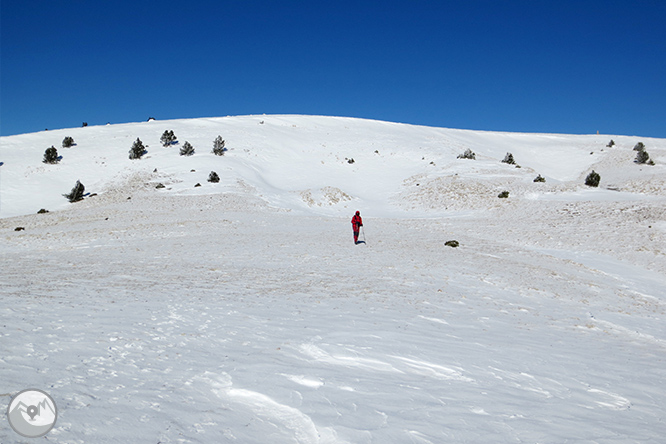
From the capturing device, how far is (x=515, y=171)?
39.7m

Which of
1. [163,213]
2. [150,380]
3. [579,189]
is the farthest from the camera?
[579,189]

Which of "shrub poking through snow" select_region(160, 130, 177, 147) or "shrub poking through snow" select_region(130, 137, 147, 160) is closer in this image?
"shrub poking through snow" select_region(130, 137, 147, 160)

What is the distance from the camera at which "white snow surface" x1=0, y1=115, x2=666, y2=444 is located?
3826 millimetres

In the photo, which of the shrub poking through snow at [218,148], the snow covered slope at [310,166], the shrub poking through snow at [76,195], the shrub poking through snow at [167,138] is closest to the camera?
the shrub poking through snow at [76,195]

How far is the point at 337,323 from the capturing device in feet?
23.9

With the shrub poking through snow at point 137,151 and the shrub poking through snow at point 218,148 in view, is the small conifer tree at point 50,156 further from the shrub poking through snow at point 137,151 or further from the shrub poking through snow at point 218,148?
the shrub poking through snow at point 218,148

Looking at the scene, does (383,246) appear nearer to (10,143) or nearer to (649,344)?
(649,344)

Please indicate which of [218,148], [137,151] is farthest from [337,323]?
[137,151]

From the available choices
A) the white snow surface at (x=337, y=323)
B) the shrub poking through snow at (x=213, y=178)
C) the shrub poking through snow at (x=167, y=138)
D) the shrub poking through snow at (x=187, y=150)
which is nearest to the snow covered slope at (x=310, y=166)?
the shrub poking through snow at (x=213, y=178)

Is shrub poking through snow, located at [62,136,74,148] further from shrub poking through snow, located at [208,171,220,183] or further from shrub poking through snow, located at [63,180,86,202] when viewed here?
shrub poking through snow, located at [208,171,220,183]

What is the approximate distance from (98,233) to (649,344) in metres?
21.4

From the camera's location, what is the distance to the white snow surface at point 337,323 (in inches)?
151

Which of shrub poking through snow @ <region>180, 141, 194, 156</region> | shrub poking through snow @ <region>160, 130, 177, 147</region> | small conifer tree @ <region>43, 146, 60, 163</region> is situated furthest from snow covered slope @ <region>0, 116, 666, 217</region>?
shrub poking through snow @ <region>160, 130, 177, 147</region>

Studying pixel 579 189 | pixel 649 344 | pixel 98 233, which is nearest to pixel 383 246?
pixel 649 344
